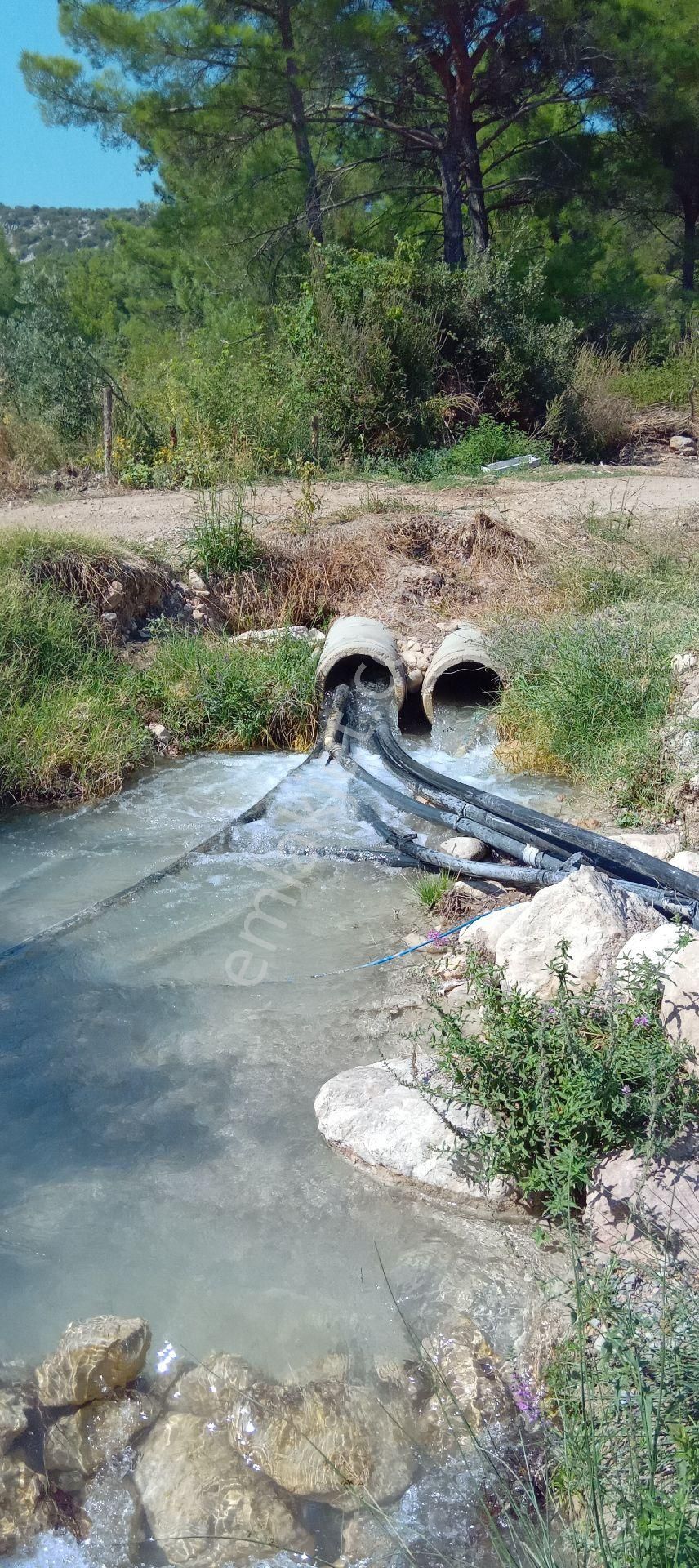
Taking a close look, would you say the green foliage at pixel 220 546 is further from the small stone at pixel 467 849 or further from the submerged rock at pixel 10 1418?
the submerged rock at pixel 10 1418

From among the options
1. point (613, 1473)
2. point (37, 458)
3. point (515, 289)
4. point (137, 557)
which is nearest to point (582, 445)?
point (515, 289)

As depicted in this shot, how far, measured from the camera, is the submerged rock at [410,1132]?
3.18 metres

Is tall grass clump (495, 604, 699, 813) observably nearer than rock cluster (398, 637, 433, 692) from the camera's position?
Yes

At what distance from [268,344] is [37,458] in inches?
156

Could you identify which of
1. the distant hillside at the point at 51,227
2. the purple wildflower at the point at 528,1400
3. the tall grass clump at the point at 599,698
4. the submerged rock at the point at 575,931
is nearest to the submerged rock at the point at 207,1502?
the purple wildflower at the point at 528,1400

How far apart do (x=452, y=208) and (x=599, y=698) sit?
12443mm

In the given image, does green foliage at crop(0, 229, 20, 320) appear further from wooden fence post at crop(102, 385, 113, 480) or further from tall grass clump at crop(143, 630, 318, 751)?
tall grass clump at crop(143, 630, 318, 751)

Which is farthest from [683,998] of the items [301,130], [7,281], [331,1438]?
[7,281]

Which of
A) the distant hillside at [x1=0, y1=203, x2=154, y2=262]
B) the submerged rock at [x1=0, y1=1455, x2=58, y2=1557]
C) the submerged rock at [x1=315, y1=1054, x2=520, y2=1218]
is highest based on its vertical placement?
the distant hillside at [x1=0, y1=203, x2=154, y2=262]

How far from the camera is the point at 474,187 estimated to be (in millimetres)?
16312

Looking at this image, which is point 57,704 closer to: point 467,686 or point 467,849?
point 467,849

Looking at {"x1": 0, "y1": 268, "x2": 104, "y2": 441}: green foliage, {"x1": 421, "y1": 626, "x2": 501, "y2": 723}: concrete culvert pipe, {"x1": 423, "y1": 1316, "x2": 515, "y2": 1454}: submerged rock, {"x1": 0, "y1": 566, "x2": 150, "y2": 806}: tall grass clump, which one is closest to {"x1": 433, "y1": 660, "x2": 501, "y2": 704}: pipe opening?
{"x1": 421, "y1": 626, "x2": 501, "y2": 723}: concrete culvert pipe

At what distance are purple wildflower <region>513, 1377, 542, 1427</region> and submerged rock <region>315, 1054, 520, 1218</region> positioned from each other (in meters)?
0.55

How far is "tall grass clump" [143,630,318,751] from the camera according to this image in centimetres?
727
